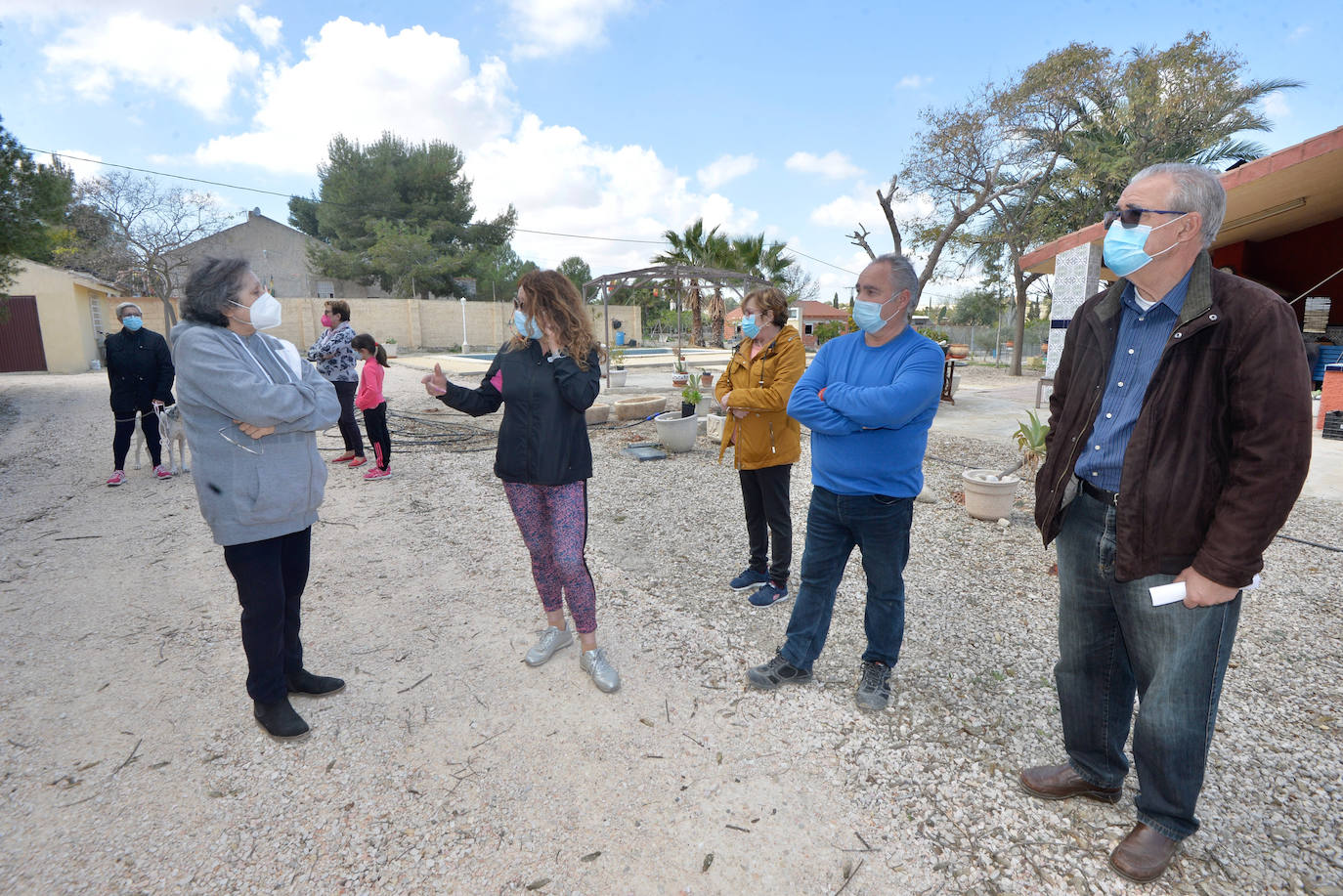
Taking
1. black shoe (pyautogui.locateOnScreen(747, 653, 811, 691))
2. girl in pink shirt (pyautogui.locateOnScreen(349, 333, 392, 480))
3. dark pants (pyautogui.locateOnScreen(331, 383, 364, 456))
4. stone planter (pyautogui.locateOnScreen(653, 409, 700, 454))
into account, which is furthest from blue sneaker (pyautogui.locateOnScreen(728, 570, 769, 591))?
dark pants (pyautogui.locateOnScreen(331, 383, 364, 456))

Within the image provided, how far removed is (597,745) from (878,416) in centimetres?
163

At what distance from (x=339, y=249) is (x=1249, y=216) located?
36.5 metres

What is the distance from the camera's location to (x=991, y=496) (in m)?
5.24

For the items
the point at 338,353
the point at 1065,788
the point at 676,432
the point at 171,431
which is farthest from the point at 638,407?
the point at 1065,788

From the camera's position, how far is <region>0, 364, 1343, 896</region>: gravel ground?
76.2 inches

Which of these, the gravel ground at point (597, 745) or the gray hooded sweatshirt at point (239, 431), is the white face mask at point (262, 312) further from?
the gravel ground at point (597, 745)

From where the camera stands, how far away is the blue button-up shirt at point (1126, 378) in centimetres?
177

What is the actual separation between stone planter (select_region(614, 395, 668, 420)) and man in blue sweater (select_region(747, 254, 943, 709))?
739 centimetres

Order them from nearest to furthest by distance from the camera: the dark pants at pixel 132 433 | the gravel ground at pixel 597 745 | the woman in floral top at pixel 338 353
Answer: the gravel ground at pixel 597 745 → the woman in floral top at pixel 338 353 → the dark pants at pixel 132 433

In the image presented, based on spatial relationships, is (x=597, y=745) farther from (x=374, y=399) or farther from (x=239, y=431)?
(x=374, y=399)

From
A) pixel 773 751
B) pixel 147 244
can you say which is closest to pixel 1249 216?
pixel 773 751

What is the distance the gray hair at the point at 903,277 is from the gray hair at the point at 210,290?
2.43 m

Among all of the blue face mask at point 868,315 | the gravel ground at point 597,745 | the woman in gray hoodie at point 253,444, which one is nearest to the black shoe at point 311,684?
the gravel ground at point 597,745

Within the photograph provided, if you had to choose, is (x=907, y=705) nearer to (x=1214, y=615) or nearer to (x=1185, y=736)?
(x=1185, y=736)
